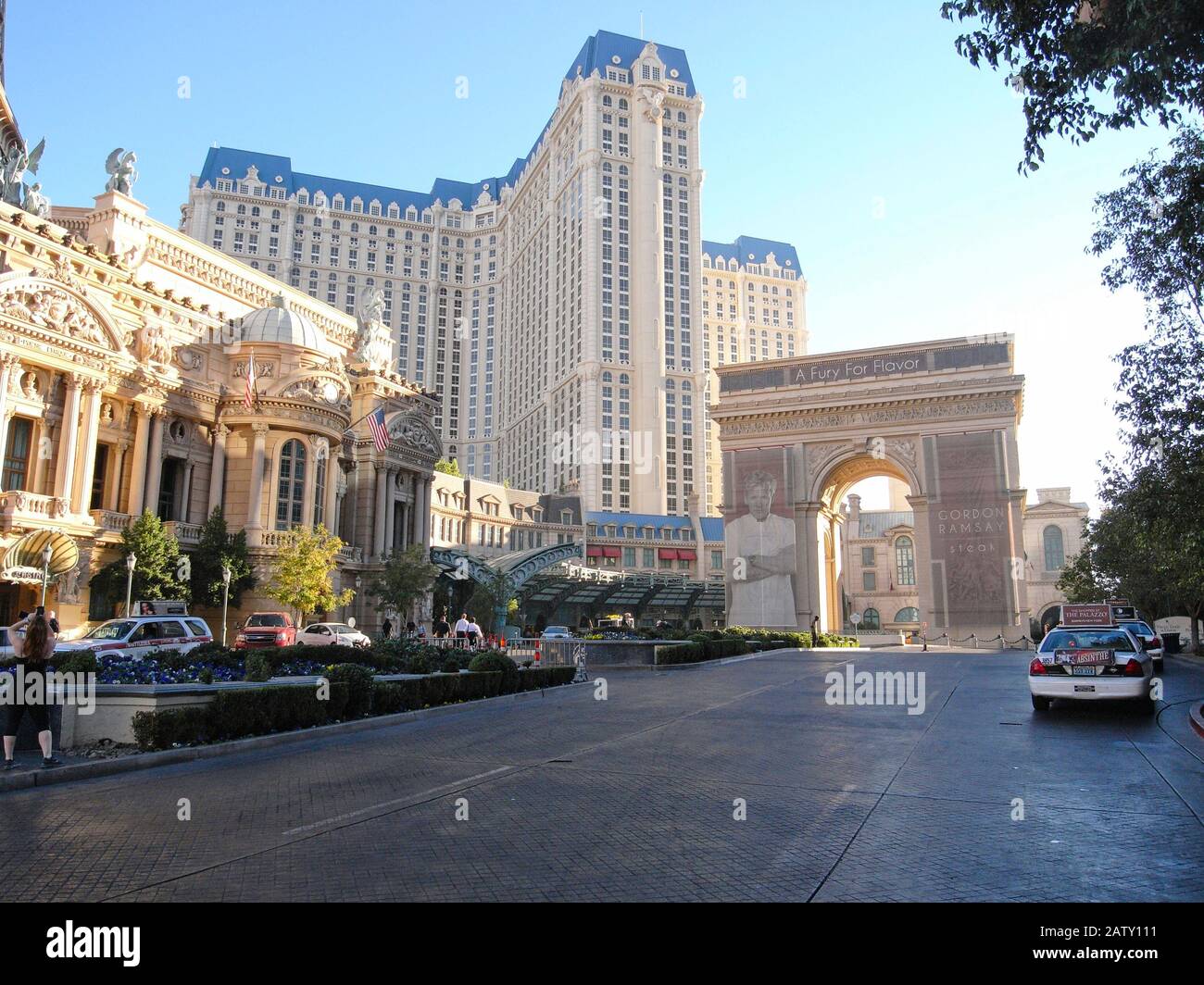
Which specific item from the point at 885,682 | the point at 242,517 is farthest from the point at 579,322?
the point at 885,682

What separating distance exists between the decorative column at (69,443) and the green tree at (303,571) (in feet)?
32.9

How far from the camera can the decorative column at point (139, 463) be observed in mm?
41844

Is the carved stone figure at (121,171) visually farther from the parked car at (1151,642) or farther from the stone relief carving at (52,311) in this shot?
the parked car at (1151,642)

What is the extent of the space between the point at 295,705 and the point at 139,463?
34012mm

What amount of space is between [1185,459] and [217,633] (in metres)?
43.4

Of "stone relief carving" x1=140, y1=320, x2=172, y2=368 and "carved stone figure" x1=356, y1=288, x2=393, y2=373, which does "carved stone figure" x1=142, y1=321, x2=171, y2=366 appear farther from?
"carved stone figure" x1=356, y1=288, x2=393, y2=373

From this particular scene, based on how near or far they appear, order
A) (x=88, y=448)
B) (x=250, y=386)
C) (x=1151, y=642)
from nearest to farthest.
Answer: (x=1151, y=642), (x=88, y=448), (x=250, y=386)

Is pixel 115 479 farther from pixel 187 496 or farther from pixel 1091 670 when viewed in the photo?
pixel 1091 670

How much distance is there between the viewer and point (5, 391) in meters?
35.8

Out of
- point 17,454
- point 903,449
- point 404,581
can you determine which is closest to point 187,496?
point 17,454
